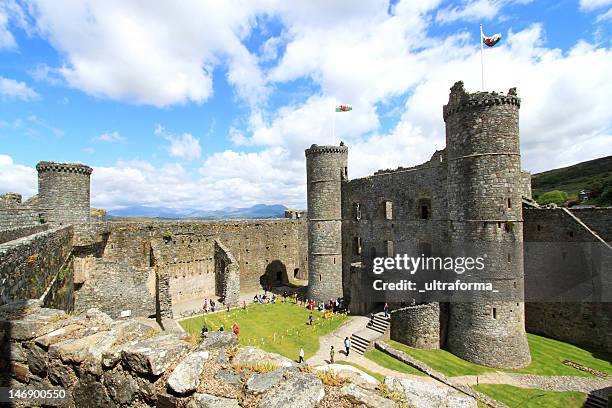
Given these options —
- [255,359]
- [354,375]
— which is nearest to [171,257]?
[255,359]

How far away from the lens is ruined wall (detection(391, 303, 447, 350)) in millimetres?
18359

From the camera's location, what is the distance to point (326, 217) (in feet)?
89.9

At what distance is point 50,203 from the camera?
68.2 ft

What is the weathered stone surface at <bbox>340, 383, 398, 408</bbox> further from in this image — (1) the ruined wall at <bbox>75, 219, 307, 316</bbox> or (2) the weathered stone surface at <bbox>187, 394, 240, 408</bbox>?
(1) the ruined wall at <bbox>75, 219, 307, 316</bbox>

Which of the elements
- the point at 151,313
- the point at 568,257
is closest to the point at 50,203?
the point at 151,313

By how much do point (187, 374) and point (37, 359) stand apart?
7.85 feet

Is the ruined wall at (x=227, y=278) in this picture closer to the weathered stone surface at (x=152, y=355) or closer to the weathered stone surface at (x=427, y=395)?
the weathered stone surface at (x=152, y=355)

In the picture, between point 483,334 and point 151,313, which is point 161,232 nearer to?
point 151,313

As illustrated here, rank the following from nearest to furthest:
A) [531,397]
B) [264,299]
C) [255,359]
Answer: [255,359] < [531,397] < [264,299]

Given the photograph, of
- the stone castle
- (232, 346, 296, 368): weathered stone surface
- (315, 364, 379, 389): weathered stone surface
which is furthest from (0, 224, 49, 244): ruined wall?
(315, 364, 379, 389): weathered stone surface

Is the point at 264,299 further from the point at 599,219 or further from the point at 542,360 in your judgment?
the point at 599,219

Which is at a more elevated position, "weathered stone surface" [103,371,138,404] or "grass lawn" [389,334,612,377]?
"weathered stone surface" [103,371,138,404]

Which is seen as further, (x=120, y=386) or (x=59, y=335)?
(x=59, y=335)

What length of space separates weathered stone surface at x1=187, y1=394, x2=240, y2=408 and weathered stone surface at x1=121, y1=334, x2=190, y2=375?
1.98ft
